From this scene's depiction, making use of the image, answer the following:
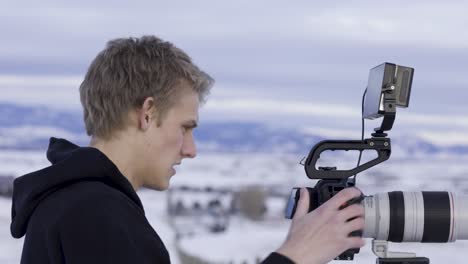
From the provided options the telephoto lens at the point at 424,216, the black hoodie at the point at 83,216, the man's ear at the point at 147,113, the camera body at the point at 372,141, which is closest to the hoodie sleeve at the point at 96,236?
the black hoodie at the point at 83,216

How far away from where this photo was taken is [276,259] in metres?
1.18

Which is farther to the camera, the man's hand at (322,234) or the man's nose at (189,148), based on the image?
the man's nose at (189,148)

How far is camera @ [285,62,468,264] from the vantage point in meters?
1.60

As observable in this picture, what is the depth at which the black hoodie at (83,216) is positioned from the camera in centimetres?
118

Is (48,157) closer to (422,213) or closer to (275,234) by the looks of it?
(422,213)

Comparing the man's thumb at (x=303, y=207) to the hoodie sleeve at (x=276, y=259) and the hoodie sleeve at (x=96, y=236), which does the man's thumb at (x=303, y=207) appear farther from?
the hoodie sleeve at (x=96, y=236)

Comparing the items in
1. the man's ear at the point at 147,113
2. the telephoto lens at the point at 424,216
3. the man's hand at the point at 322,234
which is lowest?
the telephoto lens at the point at 424,216

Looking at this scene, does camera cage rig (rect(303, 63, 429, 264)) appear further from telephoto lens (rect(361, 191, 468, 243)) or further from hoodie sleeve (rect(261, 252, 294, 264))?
hoodie sleeve (rect(261, 252, 294, 264))

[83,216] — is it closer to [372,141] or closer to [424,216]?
[372,141]

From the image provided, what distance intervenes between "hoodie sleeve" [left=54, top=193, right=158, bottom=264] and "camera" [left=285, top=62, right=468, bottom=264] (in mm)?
510

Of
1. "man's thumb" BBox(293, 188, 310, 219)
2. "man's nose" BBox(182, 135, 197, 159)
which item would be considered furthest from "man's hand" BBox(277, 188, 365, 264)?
"man's nose" BBox(182, 135, 197, 159)

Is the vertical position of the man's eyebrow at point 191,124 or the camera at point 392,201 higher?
the man's eyebrow at point 191,124

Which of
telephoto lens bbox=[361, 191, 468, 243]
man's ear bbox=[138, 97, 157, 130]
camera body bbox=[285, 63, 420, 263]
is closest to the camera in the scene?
man's ear bbox=[138, 97, 157, 130]

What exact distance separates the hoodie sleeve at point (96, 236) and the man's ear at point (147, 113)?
5.9 inches
